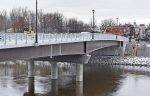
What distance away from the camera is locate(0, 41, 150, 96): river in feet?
164

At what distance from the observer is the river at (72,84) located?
5012cm

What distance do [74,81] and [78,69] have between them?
6.75ft

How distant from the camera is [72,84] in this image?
189 feet

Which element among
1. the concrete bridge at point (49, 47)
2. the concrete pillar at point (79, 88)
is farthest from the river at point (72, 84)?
the concrete bridge at point (49, 47)

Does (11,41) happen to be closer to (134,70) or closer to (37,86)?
(37,86)

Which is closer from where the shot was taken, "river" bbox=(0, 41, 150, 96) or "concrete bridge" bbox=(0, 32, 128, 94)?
"concrete bridge" bbox=(0, 32, 128, 94)

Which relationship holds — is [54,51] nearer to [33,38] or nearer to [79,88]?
[33,38]

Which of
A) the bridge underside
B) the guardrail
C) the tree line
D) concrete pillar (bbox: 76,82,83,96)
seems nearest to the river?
concrete pillar (bbox: 76,82,83,96)

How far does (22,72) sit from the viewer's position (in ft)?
231

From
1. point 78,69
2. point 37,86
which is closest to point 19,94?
point 37,86

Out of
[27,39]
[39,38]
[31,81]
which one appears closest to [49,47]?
[39,38]

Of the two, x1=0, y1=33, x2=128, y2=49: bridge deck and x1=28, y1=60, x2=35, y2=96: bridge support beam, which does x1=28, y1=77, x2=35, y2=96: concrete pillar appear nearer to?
x1=28, y1=60, x2=35, y2=96: bridge support beam

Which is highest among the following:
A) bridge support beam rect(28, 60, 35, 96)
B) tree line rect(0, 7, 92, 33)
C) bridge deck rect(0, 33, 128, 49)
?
tree line rect(0, 7, 92, 33)

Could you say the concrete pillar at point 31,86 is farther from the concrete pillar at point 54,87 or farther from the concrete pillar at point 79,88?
the concrete pillar at point 79,88
